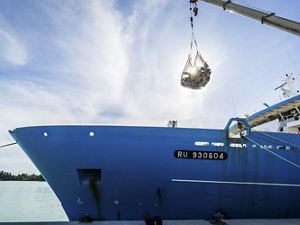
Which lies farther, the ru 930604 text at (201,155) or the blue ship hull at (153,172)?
the ru 930604 text at (201,155)

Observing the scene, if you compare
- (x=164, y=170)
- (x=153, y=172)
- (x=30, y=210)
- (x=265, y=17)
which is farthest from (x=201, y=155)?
(x=30, y=210)

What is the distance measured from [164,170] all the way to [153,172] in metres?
0.37

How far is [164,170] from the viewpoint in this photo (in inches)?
373

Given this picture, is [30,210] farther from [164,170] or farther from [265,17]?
[265,17]

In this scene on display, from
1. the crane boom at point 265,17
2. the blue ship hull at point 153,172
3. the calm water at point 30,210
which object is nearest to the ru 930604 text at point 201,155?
the blue ship hull at point 153,172

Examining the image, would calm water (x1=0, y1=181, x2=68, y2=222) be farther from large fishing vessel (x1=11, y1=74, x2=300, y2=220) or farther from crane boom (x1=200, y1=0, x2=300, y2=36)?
crane boom (x1=200, y1=0, x2=300, y2=36)

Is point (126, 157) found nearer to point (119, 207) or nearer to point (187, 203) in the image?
point (119, 207)

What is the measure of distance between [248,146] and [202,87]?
10.0ft

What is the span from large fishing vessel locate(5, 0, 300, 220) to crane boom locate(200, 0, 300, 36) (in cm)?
3

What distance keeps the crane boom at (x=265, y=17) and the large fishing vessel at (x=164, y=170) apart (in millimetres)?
31

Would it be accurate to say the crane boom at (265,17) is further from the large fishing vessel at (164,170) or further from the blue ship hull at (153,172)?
the blue ship hull at (153,172)

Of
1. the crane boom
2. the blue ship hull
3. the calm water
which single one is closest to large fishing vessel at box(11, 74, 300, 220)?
the blue ship hull

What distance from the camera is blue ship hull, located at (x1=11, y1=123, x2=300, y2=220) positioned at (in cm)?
941

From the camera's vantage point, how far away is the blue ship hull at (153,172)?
30.9 feet
